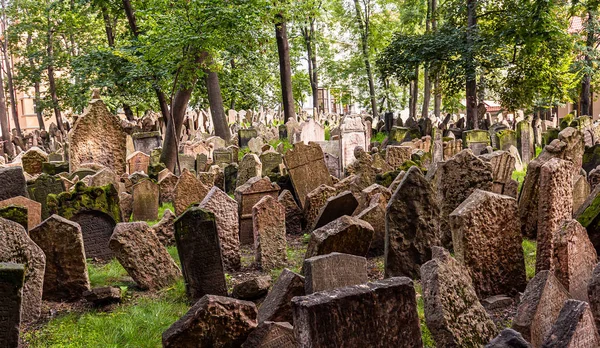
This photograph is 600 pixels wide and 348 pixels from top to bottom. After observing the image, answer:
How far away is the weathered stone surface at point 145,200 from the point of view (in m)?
10.7

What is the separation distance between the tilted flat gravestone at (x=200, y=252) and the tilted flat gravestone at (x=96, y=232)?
7.89 feet

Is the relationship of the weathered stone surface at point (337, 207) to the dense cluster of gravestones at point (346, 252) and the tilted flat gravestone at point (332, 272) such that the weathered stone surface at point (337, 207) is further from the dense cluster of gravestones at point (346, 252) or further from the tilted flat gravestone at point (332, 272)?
the tilted flat gravestone at point (332, 272)

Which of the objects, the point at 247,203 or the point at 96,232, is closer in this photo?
the point at 96,232

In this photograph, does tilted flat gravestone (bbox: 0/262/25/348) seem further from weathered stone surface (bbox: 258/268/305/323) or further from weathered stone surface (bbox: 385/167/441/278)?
weathered stone surface (bbox: 385/167/441/278)

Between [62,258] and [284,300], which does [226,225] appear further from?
[284,300]

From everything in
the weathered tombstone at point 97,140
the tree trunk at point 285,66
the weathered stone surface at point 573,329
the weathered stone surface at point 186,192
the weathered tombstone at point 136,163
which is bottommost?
the weathered stone surface at point 573,329

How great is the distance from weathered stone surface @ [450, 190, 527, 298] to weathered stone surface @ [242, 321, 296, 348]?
1.92m

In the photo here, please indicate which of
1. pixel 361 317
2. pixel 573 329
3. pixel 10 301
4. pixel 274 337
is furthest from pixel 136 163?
pixel 573 329

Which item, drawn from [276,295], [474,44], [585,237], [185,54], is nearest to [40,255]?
[276,295]

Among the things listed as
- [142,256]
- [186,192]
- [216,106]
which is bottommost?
[142,256]

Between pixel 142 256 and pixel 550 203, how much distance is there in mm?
4216

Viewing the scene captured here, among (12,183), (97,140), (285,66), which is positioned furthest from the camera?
(285,66)

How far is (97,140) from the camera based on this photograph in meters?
13.5

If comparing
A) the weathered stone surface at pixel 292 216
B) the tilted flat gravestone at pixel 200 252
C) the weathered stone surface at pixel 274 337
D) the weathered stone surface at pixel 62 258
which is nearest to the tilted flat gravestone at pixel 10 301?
the weathered stone surface at pixel 274 337
